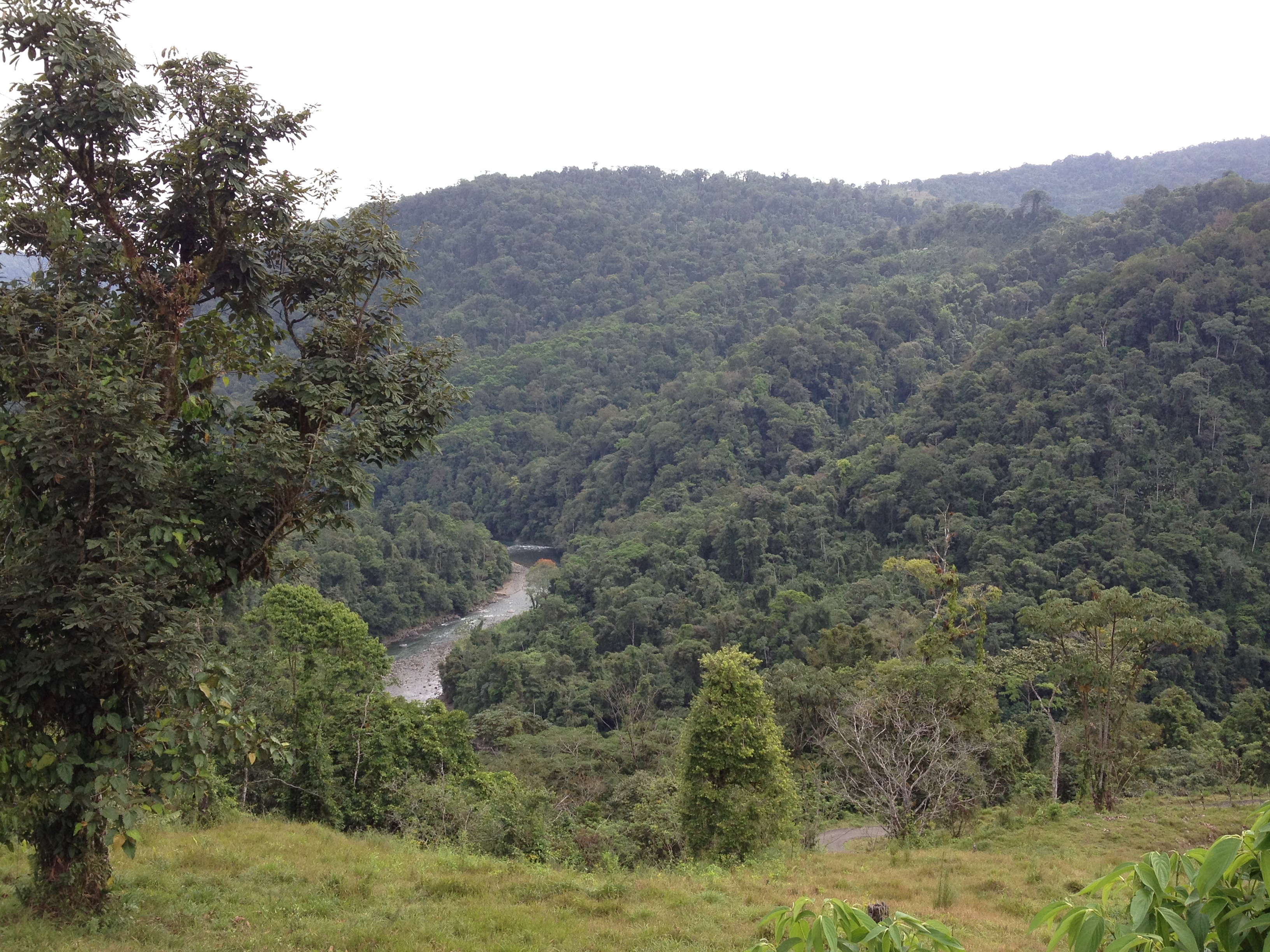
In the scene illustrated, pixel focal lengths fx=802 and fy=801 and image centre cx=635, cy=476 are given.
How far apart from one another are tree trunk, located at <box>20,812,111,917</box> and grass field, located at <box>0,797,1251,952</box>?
0.14 metres

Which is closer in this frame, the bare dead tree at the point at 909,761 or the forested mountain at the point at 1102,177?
the bare dead tree at the point at 909,761

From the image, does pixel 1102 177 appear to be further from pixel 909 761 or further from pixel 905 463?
pixel 909 761

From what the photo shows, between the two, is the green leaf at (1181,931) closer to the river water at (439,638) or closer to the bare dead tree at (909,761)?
the bare dead tree at (909,761)

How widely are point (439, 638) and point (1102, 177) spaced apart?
140955 mm

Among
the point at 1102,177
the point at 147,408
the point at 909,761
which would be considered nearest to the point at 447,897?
the point at 147,408

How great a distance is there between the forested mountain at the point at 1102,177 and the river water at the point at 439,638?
9415cm

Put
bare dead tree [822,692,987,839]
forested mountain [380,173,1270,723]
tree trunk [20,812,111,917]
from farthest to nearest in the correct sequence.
Result: forested mountain [380,173,1270,723] → bare dead tree [822,692,987,839] → tree trunk [20,812,111,917]

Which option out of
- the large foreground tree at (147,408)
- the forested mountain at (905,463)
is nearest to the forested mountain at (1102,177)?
the forested mountain at (905,463)

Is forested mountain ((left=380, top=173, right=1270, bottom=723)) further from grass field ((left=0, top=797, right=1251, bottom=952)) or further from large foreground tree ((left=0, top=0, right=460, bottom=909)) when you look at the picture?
grass field ((left=0, top=797, right=1251, bottom=952))

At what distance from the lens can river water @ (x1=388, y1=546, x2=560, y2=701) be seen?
126ft

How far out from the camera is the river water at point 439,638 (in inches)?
1516

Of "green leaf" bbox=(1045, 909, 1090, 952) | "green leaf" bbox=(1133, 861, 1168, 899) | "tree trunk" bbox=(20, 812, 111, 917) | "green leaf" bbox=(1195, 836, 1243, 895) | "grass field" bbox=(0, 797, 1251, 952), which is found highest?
"green leaf" bbox=(1195, 836, 1243, 895)

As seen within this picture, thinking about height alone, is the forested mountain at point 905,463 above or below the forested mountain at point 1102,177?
below

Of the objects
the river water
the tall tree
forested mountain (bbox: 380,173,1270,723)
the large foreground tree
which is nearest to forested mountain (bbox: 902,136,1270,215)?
forested mountain (bbox: 380,173,1270,723)
